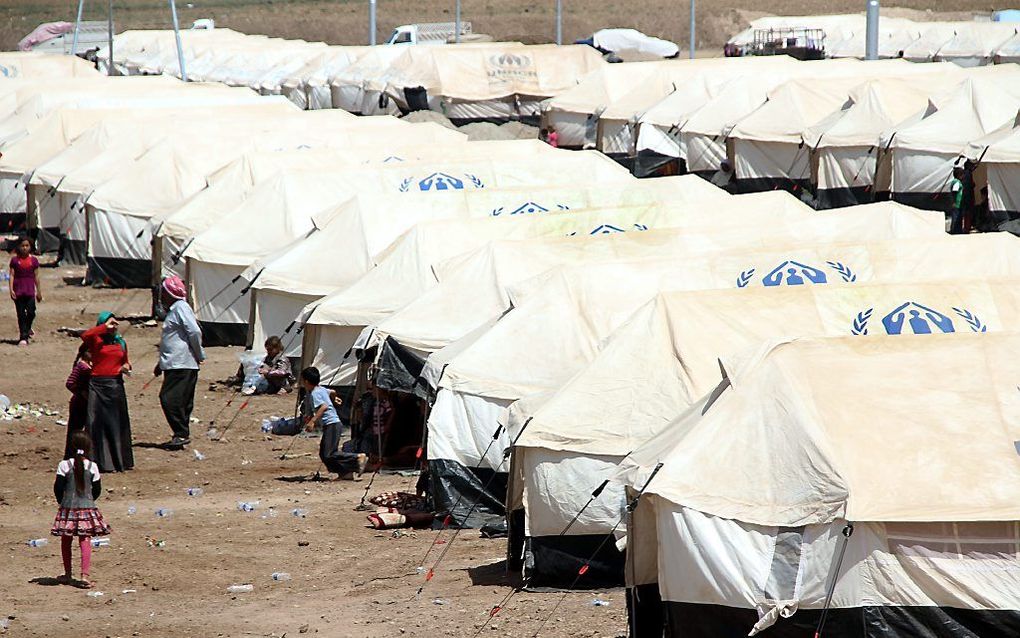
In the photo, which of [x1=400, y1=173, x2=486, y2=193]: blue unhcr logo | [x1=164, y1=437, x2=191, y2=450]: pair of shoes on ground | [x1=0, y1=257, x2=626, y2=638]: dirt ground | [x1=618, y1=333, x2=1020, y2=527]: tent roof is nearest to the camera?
[x1=618, y1=333, x2=1020, y2=527]: tent roof

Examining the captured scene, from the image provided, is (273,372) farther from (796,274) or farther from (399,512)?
(796,274)

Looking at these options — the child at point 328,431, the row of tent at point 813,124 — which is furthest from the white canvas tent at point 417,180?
the row of tent at point 813,124

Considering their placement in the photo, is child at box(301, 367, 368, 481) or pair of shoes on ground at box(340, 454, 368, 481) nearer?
child at box(301, 367, 368, 481)

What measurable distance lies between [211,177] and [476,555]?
15.4 metres

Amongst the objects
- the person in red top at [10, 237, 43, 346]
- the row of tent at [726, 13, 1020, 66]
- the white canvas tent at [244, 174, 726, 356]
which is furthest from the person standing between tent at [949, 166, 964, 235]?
the row of tent at [726, 13, 1020, 66]

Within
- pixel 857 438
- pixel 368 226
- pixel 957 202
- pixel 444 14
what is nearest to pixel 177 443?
pixel 368 226

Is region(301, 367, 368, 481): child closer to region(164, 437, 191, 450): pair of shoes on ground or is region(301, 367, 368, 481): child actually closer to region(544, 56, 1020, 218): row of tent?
region(164, 437, 191, 450): pair of shoes on ground

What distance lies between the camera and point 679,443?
10.1 meters

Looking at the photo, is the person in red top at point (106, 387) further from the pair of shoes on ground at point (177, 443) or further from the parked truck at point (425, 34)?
the parked truck at point (425, 34)

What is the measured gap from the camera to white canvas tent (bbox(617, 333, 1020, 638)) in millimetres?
9070

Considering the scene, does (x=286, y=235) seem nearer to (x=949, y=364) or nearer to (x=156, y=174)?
(x=156, y=174)

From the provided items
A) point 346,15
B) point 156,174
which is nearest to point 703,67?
point 156,174

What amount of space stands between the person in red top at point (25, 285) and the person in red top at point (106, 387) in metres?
6.99

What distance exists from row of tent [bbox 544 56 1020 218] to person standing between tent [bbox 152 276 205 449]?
1586 cm
